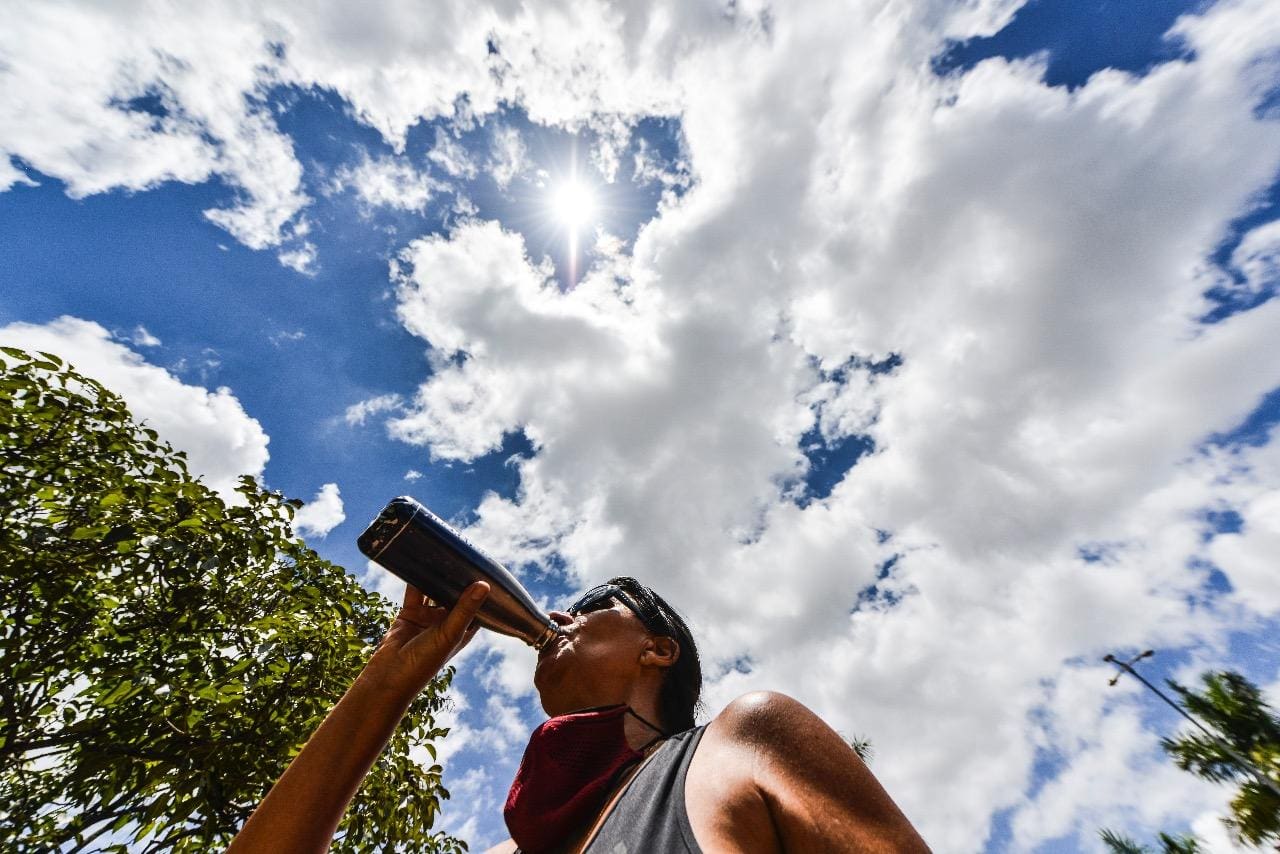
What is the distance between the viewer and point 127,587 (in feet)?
16.0

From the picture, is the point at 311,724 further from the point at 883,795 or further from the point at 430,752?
the point at 883,795

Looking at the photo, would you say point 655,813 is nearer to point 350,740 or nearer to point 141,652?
point 350,740

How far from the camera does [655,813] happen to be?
4.60ft

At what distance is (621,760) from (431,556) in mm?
1141

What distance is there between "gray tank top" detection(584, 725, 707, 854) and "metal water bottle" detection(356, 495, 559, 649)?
110 centimetres

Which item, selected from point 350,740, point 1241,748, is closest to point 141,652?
point 350,740

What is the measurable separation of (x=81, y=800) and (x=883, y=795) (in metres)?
7.42

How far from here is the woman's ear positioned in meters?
2.57

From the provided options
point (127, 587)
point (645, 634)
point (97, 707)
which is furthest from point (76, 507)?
point (645, 634)

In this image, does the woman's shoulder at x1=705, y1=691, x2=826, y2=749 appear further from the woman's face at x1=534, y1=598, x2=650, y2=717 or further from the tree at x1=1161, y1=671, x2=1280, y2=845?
the tree at x1=1161, y1=671, x2=1280, y2=845

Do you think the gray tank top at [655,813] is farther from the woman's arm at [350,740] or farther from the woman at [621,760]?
the woman's arm at [350,740]

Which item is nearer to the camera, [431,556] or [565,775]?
[565,775]

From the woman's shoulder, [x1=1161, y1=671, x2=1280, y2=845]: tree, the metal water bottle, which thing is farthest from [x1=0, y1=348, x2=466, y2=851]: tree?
[x1=1161, y1=671, x2=1280, y2=845]: tree

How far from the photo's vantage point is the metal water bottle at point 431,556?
7.28 feet
